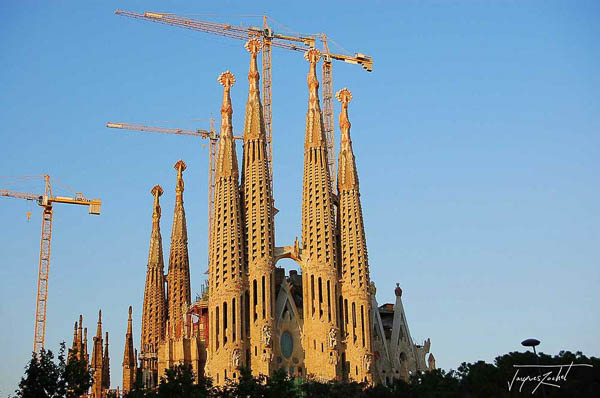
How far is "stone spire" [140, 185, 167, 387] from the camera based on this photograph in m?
89.4

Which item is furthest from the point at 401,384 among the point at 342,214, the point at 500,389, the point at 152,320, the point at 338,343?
the point at 152,320

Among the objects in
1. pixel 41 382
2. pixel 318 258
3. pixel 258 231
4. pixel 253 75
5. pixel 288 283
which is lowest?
pixel 41 382

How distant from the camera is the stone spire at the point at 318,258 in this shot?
72.9m

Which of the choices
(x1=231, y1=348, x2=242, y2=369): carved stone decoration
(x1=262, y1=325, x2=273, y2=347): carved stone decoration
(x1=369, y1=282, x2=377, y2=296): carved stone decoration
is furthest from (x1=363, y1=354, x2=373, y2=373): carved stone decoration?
(x1=231, y1=348, x2=242, y2=369): carved stone decoration

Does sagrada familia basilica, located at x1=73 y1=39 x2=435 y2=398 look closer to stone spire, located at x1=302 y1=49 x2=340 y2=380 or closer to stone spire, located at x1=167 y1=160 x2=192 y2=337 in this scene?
stone spire, located at x1=302 y1=49 x2=340 y2=380

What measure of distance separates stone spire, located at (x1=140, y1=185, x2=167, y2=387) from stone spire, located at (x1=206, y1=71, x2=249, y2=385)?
59.9 ft

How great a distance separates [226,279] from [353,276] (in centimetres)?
925

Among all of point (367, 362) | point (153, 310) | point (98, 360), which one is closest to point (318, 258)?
point (367, 362)

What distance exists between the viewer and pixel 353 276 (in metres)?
75.4

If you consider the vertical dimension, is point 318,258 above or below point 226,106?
below

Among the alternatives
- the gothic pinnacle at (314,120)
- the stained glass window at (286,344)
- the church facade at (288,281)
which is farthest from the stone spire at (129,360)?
the gothic pinnacle at (314,120)

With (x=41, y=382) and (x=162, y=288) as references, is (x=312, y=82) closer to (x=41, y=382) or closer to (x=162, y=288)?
(x=162, y=288)

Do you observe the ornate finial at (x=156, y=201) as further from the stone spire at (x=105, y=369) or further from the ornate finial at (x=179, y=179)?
the stone spire at (x=105, y=369)

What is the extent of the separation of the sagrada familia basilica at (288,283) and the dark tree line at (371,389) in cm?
1257
